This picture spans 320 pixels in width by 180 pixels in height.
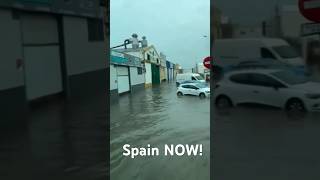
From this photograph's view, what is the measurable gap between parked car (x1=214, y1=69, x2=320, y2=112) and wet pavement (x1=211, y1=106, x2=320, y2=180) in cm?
5

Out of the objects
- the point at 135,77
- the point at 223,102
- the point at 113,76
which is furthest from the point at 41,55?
the point at 223,102

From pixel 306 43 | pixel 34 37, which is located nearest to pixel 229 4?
pixel 306 43

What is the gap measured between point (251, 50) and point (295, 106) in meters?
0.32

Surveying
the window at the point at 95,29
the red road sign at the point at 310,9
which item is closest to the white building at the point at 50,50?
the window at the point at 95,29

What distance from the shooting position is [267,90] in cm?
208

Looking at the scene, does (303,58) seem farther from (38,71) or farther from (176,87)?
(38,71)

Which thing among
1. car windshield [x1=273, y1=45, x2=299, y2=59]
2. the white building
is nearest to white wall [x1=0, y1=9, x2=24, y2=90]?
the white building

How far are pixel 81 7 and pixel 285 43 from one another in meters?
0.94

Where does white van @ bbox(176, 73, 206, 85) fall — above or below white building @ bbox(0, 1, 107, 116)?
below

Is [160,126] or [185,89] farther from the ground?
[185,89]

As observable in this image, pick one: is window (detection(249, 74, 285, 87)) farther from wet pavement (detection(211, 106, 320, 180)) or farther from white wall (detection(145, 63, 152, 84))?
white wall (detection(145, 63, 152, 84))

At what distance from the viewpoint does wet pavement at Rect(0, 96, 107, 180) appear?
2084mm

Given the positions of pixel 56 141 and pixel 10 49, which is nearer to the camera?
pixel 10 49

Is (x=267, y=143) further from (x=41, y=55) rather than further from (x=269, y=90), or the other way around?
(x=41, y=55)
